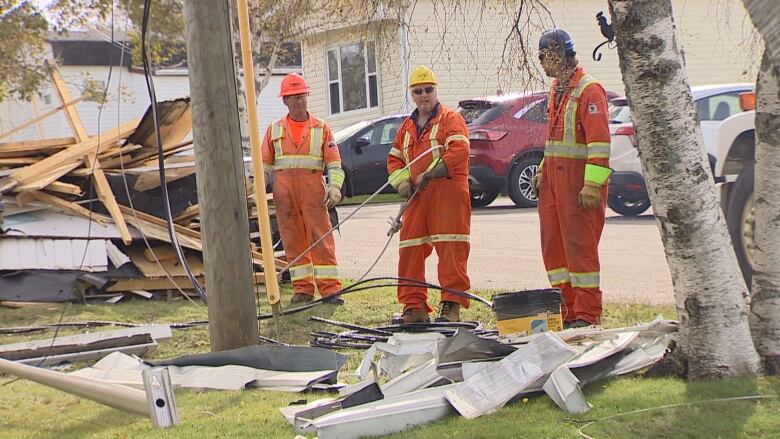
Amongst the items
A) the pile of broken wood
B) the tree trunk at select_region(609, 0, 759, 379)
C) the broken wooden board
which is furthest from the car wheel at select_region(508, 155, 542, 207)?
the tree trunk at select_region(609, 0, 759, 379)

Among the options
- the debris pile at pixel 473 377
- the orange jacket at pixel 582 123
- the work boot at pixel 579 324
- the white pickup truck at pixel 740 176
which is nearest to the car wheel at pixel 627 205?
the white pickup truck at pixel 740 176

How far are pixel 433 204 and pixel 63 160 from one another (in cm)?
469

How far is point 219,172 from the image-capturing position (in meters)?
6.80

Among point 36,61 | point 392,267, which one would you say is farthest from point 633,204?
point 36,61

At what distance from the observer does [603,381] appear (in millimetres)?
5230

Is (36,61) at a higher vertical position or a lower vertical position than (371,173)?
higher

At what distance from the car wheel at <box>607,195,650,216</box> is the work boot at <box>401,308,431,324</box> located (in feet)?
26.7

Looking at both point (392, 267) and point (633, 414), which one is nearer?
point (633, 414)

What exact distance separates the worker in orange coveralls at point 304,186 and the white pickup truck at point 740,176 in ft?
11.1

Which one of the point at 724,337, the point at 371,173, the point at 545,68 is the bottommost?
the point at 371,173

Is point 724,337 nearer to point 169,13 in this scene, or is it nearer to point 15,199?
point 15,199

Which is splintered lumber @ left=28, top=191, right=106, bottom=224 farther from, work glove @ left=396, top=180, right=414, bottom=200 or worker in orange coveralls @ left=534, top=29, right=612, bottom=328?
worker in orange coveralls @ left=534, top=29, right=612, bottom=328

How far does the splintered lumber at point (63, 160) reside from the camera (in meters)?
10.5

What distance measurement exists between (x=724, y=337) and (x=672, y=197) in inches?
27.6
